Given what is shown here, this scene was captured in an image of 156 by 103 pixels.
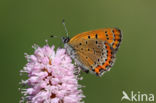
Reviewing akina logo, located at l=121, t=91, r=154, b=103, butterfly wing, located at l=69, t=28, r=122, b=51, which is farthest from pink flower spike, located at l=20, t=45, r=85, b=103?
akina logo, located at l=121, t=91, r=154, b=103

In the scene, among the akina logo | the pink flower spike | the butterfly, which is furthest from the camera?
the akina logo

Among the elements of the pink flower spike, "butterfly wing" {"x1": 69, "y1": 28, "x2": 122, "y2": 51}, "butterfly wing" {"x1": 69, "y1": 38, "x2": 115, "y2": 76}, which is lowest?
the pink flower spike

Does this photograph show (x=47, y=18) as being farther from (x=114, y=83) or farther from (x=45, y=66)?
(x=45, y=66)

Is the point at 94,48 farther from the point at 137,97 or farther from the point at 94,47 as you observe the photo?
the point at 137,97

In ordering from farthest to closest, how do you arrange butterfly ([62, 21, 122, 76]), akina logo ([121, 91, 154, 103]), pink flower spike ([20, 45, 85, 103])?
1. akina logo ([121, 91, 154, 103])
2. butterfly ([62, 21, 122, 76])
3. pink flower spike ([20, 45, 85, 103])

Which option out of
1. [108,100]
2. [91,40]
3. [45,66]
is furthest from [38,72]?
[108,100]

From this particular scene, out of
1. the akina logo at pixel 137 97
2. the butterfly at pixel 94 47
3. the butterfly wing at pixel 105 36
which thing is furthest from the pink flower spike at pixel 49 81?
the akina logo at pixel 137 97

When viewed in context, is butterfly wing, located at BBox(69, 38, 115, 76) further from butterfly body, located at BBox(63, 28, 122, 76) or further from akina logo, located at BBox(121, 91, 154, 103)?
akina logo, located at BBox(121, 91, 154, 103)

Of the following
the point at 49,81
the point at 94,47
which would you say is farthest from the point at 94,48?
the point at 49,81
